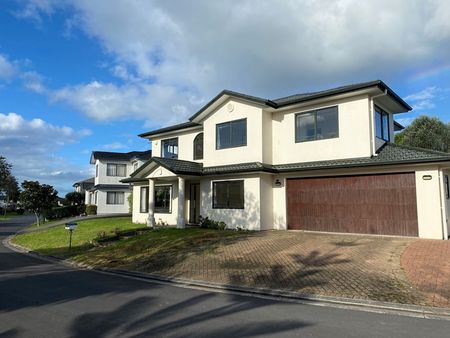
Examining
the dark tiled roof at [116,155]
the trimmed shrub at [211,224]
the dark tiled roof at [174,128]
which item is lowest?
the trimmed shrub at [211,224]

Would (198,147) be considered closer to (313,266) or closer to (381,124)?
(381,124)

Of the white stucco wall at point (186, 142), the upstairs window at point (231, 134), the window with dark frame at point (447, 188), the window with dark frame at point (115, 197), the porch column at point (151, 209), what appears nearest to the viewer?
the window with dark frame at point (447, 188)

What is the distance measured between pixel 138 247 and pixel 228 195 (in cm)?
605

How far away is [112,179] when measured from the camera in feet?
144

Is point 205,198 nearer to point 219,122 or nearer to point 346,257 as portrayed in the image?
point 219,122

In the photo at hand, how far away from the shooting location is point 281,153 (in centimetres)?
1970

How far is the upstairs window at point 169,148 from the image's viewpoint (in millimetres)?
25545

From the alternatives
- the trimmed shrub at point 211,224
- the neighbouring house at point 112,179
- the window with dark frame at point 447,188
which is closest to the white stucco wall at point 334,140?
the window with dark frame at point 447,188

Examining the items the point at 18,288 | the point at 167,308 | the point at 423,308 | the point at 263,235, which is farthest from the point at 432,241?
the point at 18,288

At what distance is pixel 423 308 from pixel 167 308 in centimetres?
496

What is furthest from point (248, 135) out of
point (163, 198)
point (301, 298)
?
point (301, 298)

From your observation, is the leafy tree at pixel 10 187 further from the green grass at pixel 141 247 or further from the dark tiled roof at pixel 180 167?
the dark tiled roof at pixel 180 167

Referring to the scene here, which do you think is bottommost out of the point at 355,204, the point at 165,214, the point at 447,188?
the point at 165,214

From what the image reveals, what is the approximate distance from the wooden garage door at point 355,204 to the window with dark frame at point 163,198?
8.04 m
